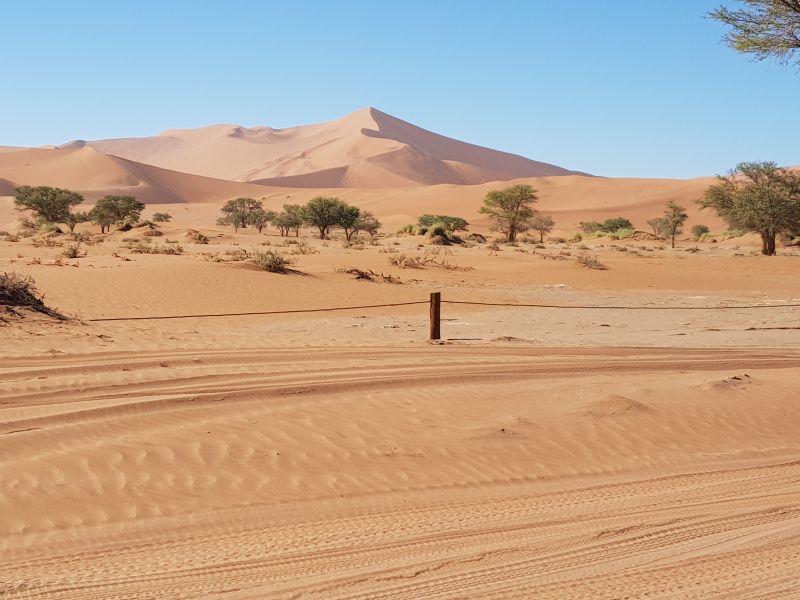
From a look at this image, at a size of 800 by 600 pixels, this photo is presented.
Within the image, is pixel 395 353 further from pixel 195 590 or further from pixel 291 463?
pixel 195 590

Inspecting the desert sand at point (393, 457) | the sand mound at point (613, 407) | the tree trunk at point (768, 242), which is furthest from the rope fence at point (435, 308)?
the tree trunk at point (768, 242)

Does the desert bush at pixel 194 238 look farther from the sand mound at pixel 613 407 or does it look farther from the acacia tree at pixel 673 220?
the sand mound at pixel 613 407

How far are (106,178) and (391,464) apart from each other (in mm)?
131023

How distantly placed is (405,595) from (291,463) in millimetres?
2856

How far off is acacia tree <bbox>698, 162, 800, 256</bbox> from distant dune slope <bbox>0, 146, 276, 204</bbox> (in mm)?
93132

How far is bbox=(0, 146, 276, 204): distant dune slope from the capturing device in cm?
12512

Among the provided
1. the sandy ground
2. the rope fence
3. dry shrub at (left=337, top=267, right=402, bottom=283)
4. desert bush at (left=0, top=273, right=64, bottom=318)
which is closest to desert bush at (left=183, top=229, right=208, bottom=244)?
dry shrub at (left=337, top=267, right=402, bottom=283)

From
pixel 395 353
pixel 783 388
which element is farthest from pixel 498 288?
pixel 783 388

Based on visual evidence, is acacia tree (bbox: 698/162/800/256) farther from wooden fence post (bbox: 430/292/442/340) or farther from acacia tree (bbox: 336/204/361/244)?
wooden fence post (bbox: 430/292/442/340)

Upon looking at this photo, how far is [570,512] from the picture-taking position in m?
6.44

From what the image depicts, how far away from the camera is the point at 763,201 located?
134 ft

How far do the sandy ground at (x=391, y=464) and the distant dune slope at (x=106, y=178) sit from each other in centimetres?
11324

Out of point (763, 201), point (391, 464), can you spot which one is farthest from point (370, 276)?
point (763, 201)

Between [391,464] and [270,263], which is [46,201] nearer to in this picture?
[270,263]
